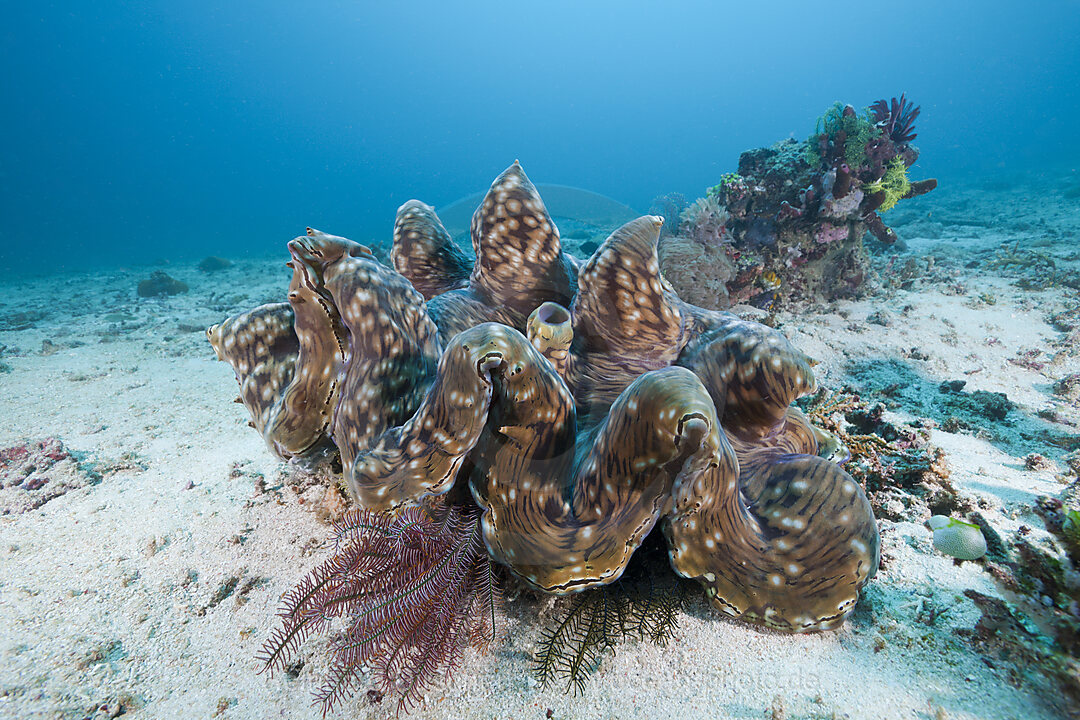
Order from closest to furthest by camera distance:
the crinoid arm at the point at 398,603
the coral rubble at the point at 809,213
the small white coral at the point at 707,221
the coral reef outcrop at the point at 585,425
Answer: the coral reef outcrop at the point at 585,425, the crinoid arm at the point at 398,603, the coral rubble at the point at 809,213, the small white coral at the point at 707,221

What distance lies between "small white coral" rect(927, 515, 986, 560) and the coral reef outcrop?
1.89 ft

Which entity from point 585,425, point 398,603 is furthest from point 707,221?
point 398,603

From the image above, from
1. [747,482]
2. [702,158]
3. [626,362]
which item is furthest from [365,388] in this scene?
[702,158]

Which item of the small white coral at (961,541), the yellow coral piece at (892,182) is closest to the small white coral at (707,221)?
the yellow coral piece at (892,182)

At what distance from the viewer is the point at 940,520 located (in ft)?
7.14

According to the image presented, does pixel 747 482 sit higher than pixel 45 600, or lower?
higher

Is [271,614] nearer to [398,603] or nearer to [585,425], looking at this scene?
[398,603]

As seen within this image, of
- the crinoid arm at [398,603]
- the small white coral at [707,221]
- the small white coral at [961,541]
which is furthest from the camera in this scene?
the small white coral at [707,221]

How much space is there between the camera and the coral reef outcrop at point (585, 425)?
5.51 ft

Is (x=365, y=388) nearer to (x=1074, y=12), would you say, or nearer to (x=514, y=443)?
(x=514, y=443)

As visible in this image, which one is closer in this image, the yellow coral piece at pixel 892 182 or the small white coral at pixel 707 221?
the yellow coral piece at pixel 892 182

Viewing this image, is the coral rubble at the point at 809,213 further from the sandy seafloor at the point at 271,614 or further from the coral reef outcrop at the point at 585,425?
the coral reef outcrop at the point at 585,425

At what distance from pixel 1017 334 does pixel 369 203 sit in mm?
142807

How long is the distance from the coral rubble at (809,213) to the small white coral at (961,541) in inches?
158
